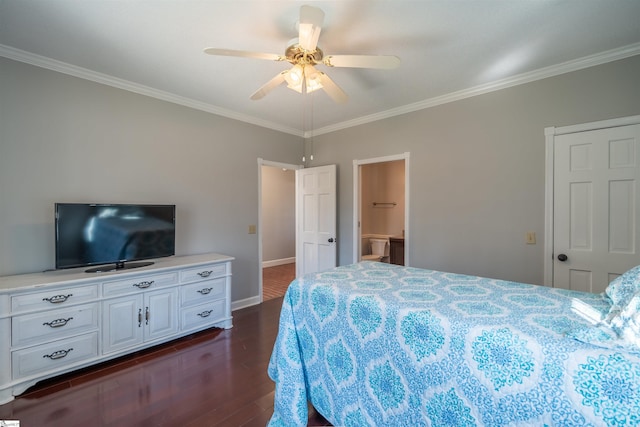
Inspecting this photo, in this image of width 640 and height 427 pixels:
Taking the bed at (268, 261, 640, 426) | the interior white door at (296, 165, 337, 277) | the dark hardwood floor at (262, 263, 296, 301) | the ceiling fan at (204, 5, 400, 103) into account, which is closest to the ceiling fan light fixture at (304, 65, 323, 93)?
the ceiling fan at (204, 5, 400, 103)

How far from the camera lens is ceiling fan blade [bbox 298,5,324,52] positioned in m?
1.43

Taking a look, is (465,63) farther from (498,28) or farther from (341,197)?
(341,197)

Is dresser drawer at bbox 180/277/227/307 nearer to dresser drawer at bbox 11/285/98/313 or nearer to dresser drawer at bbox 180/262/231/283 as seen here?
dresser drawer at bbox 180/262/231/283

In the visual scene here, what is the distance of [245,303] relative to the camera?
12.3 feet

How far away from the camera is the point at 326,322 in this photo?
156cm

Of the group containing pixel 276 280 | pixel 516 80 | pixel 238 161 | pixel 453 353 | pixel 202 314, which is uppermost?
pixel 516 80

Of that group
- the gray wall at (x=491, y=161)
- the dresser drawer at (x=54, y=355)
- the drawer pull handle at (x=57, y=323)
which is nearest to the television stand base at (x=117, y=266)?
the drawer pull handle at (x=57, y=323)

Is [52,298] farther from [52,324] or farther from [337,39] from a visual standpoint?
[337,39]

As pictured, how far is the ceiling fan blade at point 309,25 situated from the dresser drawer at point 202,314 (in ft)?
8.74

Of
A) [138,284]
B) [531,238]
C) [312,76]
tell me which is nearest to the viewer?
[312,76]

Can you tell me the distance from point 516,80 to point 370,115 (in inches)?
64.8

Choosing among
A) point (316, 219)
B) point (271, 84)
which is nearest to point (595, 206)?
point (271, 84)

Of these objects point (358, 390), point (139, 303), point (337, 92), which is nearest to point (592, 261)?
point (358, 390)

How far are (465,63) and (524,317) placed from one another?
222 centimetres
